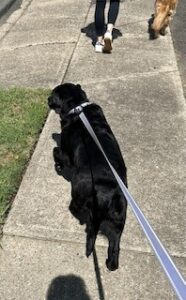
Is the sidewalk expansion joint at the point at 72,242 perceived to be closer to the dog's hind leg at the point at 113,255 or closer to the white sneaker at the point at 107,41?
the dog's hind leg at the point at 113,255

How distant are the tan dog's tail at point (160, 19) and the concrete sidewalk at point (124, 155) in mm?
253

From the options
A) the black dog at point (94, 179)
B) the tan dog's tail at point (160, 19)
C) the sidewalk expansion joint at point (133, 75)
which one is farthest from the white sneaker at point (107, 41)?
the black dog at point (94, 179)

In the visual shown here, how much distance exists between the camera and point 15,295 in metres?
3.15

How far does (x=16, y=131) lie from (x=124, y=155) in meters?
1.22

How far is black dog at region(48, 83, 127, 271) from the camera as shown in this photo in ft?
10.3

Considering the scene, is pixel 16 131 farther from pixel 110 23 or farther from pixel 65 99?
pixel 110 23

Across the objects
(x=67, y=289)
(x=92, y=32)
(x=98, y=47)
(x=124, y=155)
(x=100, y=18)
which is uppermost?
(x=100, y=18)

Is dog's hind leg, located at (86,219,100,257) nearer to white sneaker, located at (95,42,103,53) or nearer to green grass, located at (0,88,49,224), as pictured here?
green grass, located at (0,88,49,224)

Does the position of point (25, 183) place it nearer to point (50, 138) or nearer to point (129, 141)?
point (50, 138)

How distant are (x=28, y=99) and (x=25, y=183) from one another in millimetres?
1654

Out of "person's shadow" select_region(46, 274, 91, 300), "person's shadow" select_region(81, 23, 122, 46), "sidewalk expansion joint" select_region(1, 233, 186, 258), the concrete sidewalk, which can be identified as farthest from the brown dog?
"person's shadow" select_region(46, 274, 91, 300)

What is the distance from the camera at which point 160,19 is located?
7262 millimetres

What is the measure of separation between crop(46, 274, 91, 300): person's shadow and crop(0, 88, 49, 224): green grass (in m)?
0.82

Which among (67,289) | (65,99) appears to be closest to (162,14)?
(65,99)
